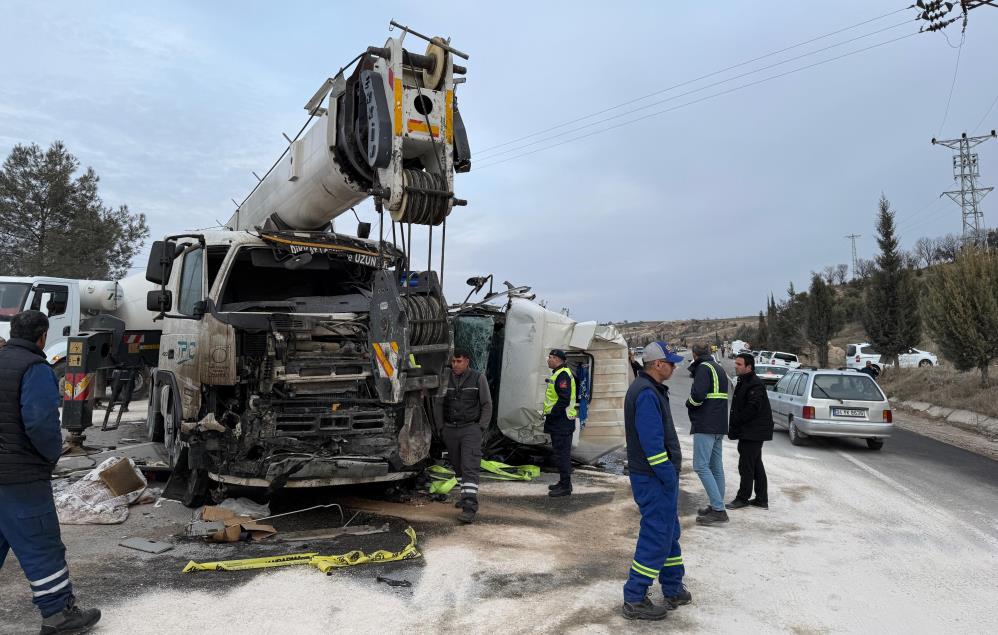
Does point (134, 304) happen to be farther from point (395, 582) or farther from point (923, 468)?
point (923, 468)

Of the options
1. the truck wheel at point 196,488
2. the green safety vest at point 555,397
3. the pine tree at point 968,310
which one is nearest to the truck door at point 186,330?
the truck wheel at point 196,488

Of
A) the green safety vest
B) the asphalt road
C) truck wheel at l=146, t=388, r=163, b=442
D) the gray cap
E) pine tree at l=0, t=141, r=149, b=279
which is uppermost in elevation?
pine tree at l=0, t=141, r=149, b=279

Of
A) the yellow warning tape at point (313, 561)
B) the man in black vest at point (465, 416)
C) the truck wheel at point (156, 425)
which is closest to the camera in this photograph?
the yellow warning tape at point (313, 561)

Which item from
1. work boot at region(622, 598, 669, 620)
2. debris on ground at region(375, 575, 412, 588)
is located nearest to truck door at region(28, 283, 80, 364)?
debris on ground at region(375, 575, 412, 588)

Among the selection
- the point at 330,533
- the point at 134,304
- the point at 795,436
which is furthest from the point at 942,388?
the point at 134,304

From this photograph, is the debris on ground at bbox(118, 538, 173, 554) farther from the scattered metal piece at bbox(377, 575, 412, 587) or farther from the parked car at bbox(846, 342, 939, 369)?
the parked car at bbox(846, 342, 939, 369)

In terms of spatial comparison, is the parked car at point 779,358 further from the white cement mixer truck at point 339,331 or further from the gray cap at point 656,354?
the gray cap at point 656,354

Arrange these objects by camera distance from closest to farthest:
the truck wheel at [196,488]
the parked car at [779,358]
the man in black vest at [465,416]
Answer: the truck wheel at [196,488], the man in black vest at [465,416], the parked car at [779,358]

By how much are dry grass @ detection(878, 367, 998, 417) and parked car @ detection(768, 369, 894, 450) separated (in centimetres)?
647


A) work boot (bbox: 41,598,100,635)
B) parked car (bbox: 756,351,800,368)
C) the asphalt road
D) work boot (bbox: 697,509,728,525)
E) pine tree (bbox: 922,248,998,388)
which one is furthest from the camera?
parked car (bbox: 756,351,800,368)

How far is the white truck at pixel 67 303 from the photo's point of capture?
13086 mm

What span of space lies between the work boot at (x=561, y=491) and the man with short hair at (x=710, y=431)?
151cm

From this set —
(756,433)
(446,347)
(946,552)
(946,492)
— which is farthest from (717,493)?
(946,492)

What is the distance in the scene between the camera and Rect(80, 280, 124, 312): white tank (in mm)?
14969
